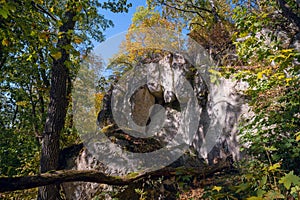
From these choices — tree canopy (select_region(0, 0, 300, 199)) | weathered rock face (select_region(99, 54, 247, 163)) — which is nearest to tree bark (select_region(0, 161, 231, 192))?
tree canopy (select_region(0, 0, 300, 199))

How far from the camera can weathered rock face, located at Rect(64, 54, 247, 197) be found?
455 cm

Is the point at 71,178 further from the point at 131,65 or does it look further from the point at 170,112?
the point at 131,65

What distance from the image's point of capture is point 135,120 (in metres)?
7.10

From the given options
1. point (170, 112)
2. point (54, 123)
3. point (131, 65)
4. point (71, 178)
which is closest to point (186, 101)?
point (170, 112)

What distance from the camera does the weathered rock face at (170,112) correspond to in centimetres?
455

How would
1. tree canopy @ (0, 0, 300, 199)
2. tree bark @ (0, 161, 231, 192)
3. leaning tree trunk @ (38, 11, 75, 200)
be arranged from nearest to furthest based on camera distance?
tree bark @ (0, 161, 231, 192) < tree canopy @ (0, 0, 300, 199) < leaning tree trunk @ (38, 11, 75, 200)

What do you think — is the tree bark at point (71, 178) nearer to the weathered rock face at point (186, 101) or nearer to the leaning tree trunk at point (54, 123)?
the leaning tree trunk at point (54, 123)

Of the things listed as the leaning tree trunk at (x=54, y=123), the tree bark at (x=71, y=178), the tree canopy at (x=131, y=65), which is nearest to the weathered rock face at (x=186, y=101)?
the tree canopy at (x=131, y=65)

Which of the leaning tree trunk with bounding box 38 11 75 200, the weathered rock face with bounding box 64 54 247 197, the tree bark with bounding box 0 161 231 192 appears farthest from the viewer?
the weathered rock face with bounding box 64 54 247 197

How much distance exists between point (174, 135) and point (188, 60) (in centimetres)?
255

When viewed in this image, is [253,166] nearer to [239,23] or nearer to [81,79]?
[239,23]

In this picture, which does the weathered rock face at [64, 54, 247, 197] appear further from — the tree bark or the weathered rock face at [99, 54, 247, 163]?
the tree bark

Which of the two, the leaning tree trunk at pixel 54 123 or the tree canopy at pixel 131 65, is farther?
the leaning tree trunk at pixel 54 123

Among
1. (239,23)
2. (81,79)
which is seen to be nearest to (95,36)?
(81,79)
